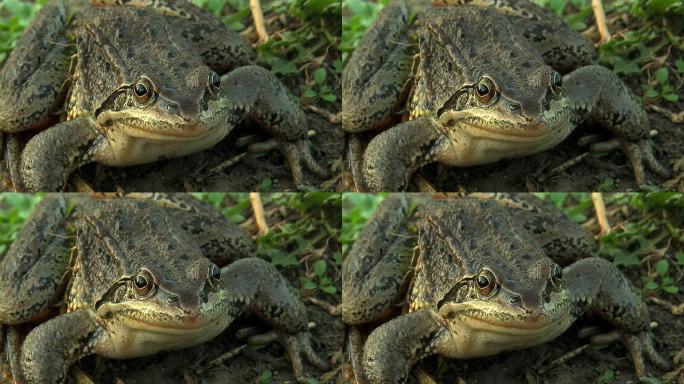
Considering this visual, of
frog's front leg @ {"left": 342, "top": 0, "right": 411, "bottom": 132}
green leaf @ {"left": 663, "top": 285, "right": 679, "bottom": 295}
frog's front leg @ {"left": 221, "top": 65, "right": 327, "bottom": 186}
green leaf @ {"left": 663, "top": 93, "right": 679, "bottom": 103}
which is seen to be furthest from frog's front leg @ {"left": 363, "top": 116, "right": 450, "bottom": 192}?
green leaf @ {"left": 663, "top": 285, "right": 679, "bottom": 295}

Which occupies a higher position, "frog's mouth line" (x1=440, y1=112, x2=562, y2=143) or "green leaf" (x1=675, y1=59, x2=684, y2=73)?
"frog's mouth line" (x1=440, y1=112, x2=562, y2=143)

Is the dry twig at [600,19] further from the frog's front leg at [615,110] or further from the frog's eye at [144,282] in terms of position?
the frog's eye at [144,282]

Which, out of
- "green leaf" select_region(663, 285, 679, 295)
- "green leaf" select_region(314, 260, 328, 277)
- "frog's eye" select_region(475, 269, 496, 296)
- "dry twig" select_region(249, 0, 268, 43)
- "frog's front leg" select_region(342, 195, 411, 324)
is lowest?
"green leaf" select_region(663, 285, 679, 295)

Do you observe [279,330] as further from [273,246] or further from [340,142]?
[340,142]

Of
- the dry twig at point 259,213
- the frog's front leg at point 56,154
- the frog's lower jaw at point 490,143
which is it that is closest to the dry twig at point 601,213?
the frog's lower jaw at point 490,143

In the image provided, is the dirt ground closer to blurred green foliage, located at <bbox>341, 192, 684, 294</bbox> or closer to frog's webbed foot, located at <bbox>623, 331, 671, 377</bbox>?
blurred green foliage, located at <bbox>341, 192, 684, 294</bbox>

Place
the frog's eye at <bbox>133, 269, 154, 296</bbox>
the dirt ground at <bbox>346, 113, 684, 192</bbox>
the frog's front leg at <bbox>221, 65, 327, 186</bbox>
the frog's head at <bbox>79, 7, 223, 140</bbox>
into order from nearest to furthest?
the frog's eye at <bbox>133, 269, 154, 296</bbox> → the frog's head at <bbox>79, 7, 223, 140</bbox> → the frog's front leg at <bbox>221, 65, 327, 186</bbox> → the dirt ground at <bbox>346, 113, 684, 192</bbox>

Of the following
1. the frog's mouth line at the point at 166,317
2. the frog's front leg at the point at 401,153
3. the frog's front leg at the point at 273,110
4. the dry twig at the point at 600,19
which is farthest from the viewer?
the dry twig at the point at 600,19
